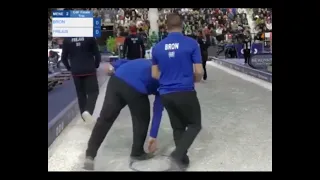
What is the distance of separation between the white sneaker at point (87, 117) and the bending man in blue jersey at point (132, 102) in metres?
0.46

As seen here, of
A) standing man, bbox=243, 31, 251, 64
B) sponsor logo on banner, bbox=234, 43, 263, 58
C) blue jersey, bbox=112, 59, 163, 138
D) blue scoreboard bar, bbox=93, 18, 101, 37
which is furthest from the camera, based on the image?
standing man, bbox=243, 31, 251, 64

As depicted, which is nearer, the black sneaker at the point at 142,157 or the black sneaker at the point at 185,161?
the black sneaker at the point at 185,161

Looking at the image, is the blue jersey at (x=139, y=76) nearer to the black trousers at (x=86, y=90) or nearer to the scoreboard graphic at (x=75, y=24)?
the scoreboard graphic at (x=75, y=24)

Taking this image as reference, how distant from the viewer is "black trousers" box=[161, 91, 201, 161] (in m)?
3.41

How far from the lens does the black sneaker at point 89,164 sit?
354 centimetres

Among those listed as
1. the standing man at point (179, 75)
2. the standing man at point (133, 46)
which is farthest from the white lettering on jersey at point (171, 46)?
the standing man at point (133, 46)

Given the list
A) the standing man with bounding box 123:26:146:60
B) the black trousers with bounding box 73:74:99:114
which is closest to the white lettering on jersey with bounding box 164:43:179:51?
the standing man with bounding box 123:26:146:60

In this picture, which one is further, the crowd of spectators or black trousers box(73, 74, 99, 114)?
black trousers box(73, 74, 99, 114)

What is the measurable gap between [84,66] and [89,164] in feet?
3.44

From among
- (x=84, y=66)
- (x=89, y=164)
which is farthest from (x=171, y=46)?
(x=84, y=66)

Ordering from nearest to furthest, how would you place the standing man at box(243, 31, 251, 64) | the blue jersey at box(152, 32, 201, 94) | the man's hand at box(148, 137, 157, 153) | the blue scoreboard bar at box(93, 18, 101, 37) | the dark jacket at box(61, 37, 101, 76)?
the blue jersey at box(152, 32, 201, 94) < the man's hand at box(148, 137, 157, 153) < the blue scoreboard bar at box(93, 18, 101, 37) < the dark jacket at box(61, 37, 101, 76) < the standing man at box(243, 31, 251, 64)

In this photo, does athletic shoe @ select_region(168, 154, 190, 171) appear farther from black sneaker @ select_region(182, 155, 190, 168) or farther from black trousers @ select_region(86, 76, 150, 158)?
black trousers @ select_region(86, 76, 150, 158)

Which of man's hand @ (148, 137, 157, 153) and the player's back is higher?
the player's back
